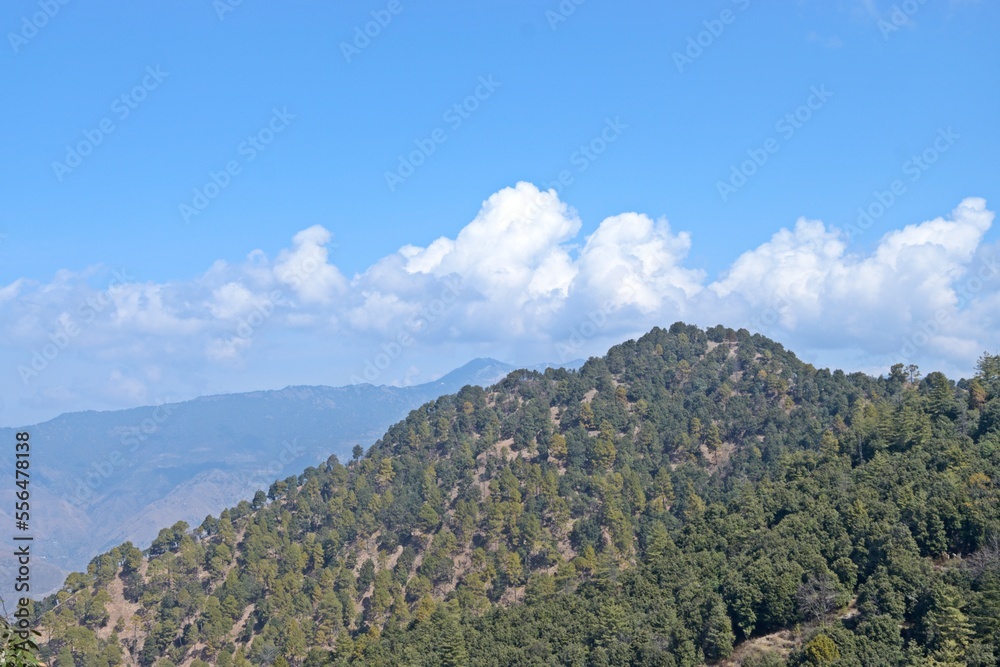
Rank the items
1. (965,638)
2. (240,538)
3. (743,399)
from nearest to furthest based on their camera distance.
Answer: (965,638) → (240,538) → (743,399)

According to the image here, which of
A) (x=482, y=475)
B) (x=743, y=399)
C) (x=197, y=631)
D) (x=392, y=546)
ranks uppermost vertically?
(x=743, y=399)

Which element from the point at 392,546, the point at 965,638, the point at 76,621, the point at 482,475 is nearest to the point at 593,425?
the point at 482,475

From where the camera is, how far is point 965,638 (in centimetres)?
5362

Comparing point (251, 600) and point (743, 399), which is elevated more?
point (743, 399)

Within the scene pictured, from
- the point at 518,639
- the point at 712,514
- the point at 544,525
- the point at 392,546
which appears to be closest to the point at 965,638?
the point at 518,639

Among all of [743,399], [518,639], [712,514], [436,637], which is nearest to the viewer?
[518,639]

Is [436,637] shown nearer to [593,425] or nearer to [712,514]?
[712,514]

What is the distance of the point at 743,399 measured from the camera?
175m

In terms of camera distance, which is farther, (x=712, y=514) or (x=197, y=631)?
(x=197, y=631)

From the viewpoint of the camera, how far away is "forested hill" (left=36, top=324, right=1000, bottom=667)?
66625 millimetres

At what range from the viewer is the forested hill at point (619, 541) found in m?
66.6

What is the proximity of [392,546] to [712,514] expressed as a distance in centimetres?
6932

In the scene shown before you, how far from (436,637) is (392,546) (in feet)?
201

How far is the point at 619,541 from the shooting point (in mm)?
134500
